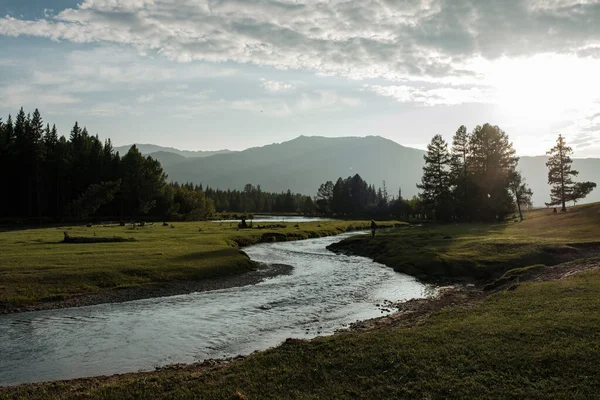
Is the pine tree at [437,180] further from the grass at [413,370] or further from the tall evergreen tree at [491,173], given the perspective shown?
the grass at [413,370]

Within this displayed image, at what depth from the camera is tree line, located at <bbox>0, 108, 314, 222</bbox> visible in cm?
11844

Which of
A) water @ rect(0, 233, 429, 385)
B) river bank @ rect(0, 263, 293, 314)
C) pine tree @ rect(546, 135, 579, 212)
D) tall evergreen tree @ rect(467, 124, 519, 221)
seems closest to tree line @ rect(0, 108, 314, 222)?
river bank @ rect(0, 263, 293, 314)

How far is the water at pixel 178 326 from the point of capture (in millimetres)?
18047

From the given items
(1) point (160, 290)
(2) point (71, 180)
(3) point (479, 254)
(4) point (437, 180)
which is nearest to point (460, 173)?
(4) point (437, 180)

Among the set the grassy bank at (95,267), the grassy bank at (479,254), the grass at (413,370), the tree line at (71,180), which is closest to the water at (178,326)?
the grass at (413,370)

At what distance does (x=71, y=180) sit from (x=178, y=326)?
12972 cm

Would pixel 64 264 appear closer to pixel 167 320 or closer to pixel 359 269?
pixel 167 320

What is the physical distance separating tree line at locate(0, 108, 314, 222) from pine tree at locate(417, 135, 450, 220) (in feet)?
296

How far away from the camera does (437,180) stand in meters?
113

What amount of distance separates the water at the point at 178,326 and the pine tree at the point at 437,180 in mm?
79390

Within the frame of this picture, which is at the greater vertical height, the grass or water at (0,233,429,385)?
the grass

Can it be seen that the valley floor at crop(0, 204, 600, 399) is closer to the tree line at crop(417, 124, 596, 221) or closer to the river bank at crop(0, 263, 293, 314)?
the river bank at crop(0, 263, 293, 314)

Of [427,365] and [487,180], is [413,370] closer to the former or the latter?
[427,365]

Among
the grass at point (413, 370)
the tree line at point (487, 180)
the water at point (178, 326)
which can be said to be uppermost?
the tree line at point (487, 180)
